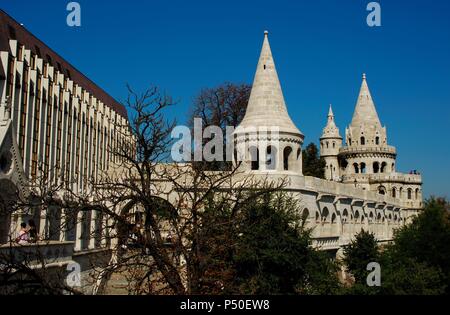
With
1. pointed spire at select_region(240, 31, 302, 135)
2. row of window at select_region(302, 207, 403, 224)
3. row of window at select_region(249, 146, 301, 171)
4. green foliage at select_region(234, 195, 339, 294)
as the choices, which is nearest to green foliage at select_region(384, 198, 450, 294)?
row of window at select_region(302, 207, 403, 224)

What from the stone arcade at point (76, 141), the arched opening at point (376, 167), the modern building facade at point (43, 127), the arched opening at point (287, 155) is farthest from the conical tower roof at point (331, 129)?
the arched opening at point (287, 155)

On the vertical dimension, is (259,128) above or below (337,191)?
above

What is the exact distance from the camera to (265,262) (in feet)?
49.6

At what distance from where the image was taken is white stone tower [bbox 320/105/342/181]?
55.2 meters

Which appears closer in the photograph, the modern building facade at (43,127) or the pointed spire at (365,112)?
the modern building facade at (43,127)

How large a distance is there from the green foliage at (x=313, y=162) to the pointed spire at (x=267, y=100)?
26845mm

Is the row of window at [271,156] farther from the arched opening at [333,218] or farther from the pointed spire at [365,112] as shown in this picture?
the pointed spire at [365,112]

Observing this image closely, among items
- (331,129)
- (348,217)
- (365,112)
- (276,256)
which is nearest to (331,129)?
(331,129)

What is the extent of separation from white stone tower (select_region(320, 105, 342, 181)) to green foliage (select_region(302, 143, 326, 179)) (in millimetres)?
618

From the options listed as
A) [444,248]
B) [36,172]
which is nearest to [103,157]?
[36,172]

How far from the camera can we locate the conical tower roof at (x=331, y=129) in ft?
184

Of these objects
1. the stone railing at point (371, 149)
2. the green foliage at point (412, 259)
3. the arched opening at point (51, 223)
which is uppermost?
the stone railing at point (371, 149)
